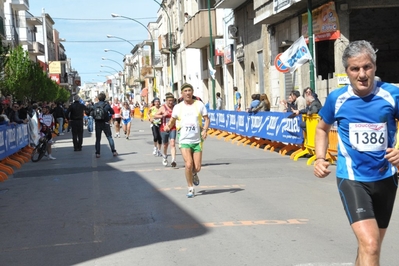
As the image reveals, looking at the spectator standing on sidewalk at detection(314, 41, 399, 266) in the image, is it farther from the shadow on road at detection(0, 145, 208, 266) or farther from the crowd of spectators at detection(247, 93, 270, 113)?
the crowd of spectators at detection(247, 93, 270, 113)

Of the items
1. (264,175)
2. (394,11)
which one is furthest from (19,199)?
(394,11)

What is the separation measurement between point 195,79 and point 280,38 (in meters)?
24.9

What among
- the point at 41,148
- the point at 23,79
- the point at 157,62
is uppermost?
the point at 157,62

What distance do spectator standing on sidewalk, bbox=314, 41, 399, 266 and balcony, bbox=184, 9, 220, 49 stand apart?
34585 millimetres

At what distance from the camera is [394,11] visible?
22.3 metres

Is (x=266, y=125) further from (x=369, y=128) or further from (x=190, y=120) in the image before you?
(x=369, y=128)

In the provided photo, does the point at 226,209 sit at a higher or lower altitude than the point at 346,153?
lower

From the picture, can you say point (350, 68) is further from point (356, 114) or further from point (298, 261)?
point (298, 261)

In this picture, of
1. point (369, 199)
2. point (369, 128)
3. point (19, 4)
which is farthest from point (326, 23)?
point (19, 4)

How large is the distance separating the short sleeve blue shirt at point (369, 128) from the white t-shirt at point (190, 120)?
20.1 feet

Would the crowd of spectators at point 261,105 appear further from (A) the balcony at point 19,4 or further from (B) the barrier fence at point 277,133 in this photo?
(A) the balcony at point 19,4

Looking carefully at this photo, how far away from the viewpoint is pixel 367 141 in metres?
4.61

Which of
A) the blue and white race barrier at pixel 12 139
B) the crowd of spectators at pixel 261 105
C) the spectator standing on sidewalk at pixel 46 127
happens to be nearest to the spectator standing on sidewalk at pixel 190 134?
the blue and white race barrier at pixel 12 139

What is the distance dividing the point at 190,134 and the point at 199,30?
2960 centimetres
